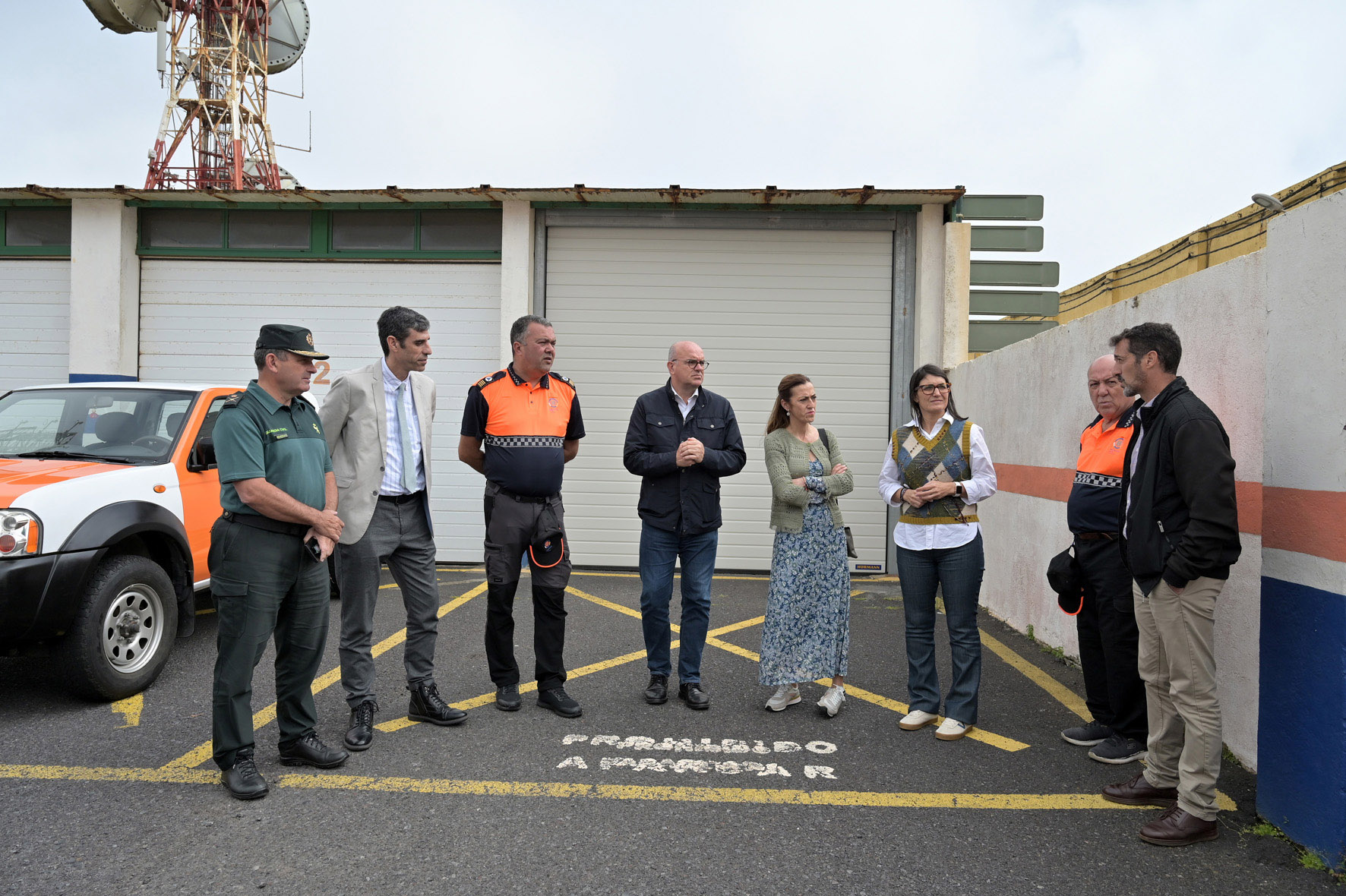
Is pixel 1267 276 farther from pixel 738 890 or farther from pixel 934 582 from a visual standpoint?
pixel 738 890

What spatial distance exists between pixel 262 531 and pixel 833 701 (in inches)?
118

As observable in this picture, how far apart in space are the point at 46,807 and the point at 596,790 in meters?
2.19

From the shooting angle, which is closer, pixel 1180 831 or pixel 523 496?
pixel 1180 831

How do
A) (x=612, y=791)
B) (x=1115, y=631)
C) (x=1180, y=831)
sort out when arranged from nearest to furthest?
(x=1180, y=831) < (x=612, y=791) < (x=1115, y=631)

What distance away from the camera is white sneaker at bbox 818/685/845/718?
4.54 meters

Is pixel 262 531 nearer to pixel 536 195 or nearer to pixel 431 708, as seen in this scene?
pixel 431 708

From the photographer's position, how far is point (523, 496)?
14.8 ft

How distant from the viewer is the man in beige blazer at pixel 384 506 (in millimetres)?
4117

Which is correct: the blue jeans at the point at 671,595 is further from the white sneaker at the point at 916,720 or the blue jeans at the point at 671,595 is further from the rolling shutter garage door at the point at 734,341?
the rolling shutter garage door at the point at 734,341

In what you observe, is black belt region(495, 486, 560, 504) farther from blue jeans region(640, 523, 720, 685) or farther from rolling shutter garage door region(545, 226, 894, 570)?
rolling shutter garage door region(545, 226, 894, 570)

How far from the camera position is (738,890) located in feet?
9.21

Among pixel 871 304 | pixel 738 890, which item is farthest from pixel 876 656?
pixel 871 304

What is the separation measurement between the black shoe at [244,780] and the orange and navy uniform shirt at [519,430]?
5.68 feet

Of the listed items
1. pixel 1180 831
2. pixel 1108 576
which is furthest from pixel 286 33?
pixel 1180 831
